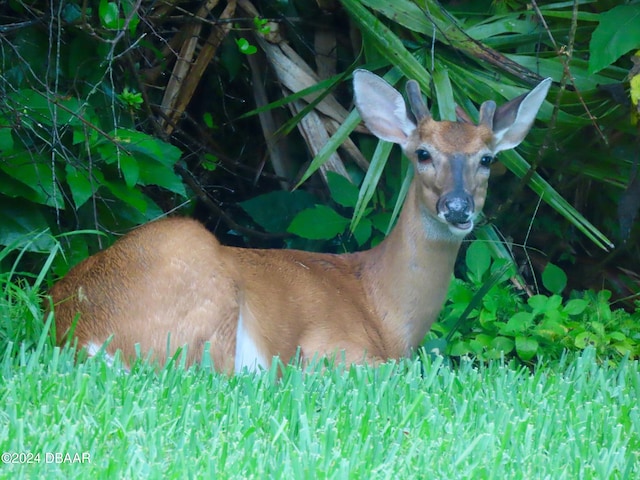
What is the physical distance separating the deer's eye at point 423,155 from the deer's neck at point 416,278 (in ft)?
0.58

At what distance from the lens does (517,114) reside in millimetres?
5305

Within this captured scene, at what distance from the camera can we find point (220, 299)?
14.5ft

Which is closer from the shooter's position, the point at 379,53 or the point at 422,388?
the point at 422,388

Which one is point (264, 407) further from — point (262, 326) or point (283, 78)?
point (283, 78)

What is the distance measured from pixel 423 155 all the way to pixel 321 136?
1.53 metres

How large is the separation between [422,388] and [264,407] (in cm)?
67

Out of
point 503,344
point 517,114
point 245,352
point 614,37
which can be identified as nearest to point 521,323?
point 503,344

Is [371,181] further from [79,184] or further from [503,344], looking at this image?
[79,184]

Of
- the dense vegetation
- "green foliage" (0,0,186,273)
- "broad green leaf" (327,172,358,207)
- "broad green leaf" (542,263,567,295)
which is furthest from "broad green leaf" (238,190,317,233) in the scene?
"broad green leaf" (542,263,567,295)

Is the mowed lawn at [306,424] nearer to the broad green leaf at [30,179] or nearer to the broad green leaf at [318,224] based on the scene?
the broad green leaf at [30,179]

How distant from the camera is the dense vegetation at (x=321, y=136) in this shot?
5.23 meters

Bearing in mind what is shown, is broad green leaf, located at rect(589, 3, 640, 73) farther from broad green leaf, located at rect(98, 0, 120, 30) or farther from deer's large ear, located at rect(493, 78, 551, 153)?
broad green leaf, located at rect(98, 0, 120, 30)

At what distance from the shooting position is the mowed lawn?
2.72 metres

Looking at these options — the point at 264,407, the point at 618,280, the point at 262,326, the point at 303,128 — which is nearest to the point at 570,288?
the point at 618,280
